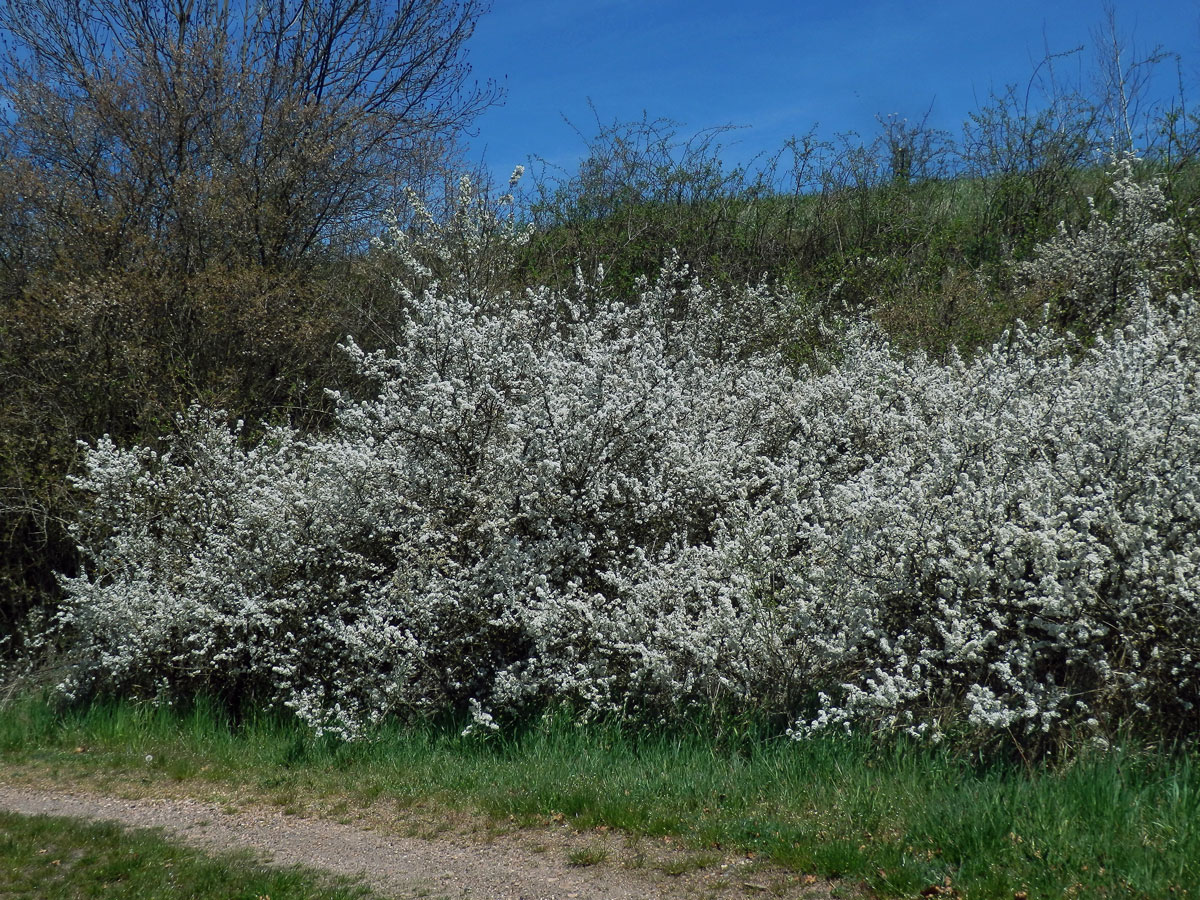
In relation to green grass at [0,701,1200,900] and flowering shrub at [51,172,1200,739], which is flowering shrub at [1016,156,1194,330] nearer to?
flowering shrub at [51,172,1200,739]

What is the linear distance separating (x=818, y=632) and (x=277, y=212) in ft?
33.0

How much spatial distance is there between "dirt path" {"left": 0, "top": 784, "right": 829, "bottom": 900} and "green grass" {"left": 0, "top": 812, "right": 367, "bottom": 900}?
18 centimetres

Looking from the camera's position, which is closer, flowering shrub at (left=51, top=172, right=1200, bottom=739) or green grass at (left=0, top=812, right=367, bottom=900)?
green grass at (left=0, top=812, right=367, bottom=900)

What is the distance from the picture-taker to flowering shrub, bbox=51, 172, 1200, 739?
17.2 feet

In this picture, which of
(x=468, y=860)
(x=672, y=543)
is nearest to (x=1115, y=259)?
(x=672, y=543)

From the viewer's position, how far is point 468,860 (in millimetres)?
4945

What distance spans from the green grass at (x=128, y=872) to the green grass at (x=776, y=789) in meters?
0.90

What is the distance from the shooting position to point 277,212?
42.3 feet

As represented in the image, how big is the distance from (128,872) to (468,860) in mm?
1850

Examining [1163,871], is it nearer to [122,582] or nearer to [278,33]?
[122,582]

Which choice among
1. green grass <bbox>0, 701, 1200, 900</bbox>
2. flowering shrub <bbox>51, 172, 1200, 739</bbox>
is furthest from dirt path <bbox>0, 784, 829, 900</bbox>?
flowering shrub <bbox>51, 172, 1200, 739</bbox>

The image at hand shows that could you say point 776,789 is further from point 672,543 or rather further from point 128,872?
point 128,872

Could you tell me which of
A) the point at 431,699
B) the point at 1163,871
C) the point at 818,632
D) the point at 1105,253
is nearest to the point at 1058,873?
the point at 1163,871

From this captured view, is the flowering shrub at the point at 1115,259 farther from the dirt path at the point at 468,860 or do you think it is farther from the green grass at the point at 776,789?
the dirt path at the point at 468,860
